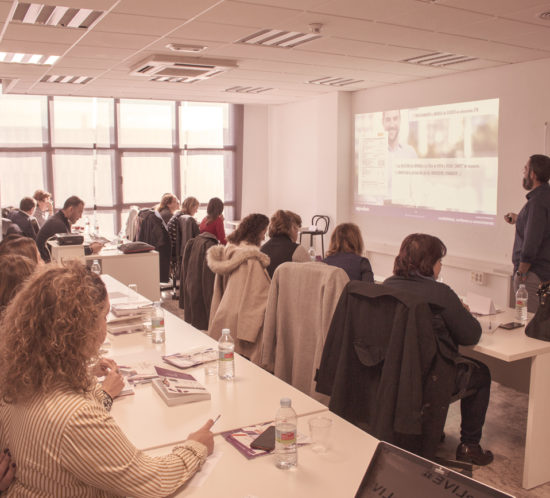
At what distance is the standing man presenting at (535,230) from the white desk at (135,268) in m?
A: 3.71

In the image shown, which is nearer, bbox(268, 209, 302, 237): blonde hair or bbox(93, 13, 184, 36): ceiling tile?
bbox(93, 13, 184, 36): ceiling tile

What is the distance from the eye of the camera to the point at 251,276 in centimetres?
401

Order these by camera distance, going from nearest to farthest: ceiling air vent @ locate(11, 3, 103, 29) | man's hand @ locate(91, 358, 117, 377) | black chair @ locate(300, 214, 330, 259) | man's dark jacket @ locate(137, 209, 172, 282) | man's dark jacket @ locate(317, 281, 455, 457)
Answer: man's hand @ locate(91, 358, 117, 377) → man's dark jacket @ locate(317, 281, 455, 457) → ceiling air vent @ locate(11, 3, 103, 29) → man's dark jacket @ locate(137, 209, 172, 282) → black chair @ locate(300, 214, 330, 259)

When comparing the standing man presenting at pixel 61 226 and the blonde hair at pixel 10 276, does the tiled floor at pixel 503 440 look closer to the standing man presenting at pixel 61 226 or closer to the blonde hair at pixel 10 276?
the blonde hair at pixel 10 276

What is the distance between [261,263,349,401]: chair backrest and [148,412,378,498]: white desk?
1.40 meters

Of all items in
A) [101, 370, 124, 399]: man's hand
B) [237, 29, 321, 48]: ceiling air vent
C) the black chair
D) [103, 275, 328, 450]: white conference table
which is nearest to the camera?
[103, 275, 328, 450]: white conference table

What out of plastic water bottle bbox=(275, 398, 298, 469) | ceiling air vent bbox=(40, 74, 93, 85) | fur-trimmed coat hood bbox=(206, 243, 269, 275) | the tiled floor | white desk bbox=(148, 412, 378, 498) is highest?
ceiling air vent bbox=(40, 74, 93, 85)

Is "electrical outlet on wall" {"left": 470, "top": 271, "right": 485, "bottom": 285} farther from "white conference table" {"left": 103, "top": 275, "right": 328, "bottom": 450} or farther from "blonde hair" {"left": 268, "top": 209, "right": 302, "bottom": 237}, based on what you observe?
"white conference table" {"left": 103, "top": 275, "right": 328, "bottom": 450}

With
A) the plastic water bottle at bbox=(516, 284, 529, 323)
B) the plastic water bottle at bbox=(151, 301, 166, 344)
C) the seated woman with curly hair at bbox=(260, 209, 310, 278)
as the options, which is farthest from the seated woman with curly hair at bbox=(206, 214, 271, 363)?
the plastic water bottle at bbox=(516, 284, 529, 323)

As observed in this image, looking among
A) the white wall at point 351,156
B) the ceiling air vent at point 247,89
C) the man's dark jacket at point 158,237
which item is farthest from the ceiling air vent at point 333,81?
A: the man's dark jacket at point 158,237

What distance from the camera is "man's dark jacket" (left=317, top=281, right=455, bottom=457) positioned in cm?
264

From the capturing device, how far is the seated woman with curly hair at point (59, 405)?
1411 millimetres

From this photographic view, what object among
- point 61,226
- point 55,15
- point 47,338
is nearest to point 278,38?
point 55,15

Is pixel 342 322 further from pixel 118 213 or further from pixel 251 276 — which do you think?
pixel 118 213
